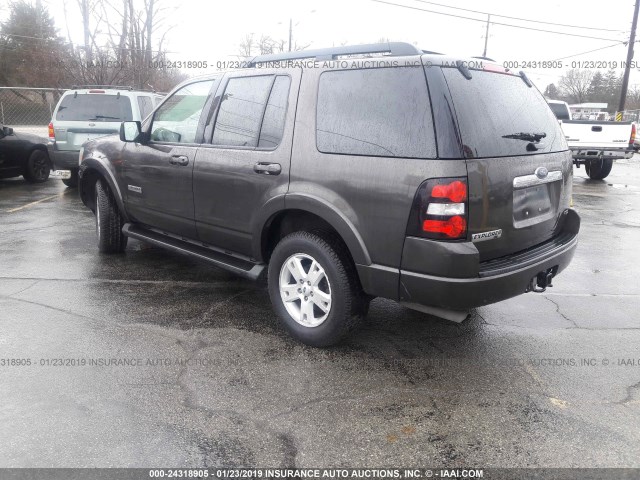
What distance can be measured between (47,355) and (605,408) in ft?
11.3

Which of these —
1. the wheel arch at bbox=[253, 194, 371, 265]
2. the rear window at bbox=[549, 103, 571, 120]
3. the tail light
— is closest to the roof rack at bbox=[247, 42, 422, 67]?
the tail light

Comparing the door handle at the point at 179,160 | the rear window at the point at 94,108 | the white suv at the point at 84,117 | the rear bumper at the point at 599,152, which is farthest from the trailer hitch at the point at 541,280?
the rear bumper at the point at 599,152

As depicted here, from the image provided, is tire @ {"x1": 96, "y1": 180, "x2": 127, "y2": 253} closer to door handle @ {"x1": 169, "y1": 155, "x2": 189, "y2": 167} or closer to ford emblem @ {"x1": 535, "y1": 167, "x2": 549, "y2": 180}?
door handle @ {"x1": 169, "y1": 155, "x2": 189, "y2": 167}

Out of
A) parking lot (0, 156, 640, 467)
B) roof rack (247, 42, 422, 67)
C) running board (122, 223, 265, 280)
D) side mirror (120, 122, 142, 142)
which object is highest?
roof rack (247, 42, 422, 67)

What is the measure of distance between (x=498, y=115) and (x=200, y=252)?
2617mm

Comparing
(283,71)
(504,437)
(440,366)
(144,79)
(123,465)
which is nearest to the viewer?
(123,465)

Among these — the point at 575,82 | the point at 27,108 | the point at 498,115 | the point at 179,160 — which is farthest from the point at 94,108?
the point at 575,82

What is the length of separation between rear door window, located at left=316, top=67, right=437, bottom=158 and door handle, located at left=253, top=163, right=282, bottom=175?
0.37 meters

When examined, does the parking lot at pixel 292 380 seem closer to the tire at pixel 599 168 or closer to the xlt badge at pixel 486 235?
the xlt badge at pixel 486 235

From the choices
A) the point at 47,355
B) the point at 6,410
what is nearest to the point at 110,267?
the point at 47,355

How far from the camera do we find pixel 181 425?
9.05ft

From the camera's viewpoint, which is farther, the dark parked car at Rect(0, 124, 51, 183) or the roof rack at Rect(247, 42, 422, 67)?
the dark parked car at Rect(0, 124, 51, 183)

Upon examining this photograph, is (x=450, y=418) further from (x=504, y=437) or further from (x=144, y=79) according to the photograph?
(x=144, y=79)

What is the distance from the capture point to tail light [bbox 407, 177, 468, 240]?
113 inches
